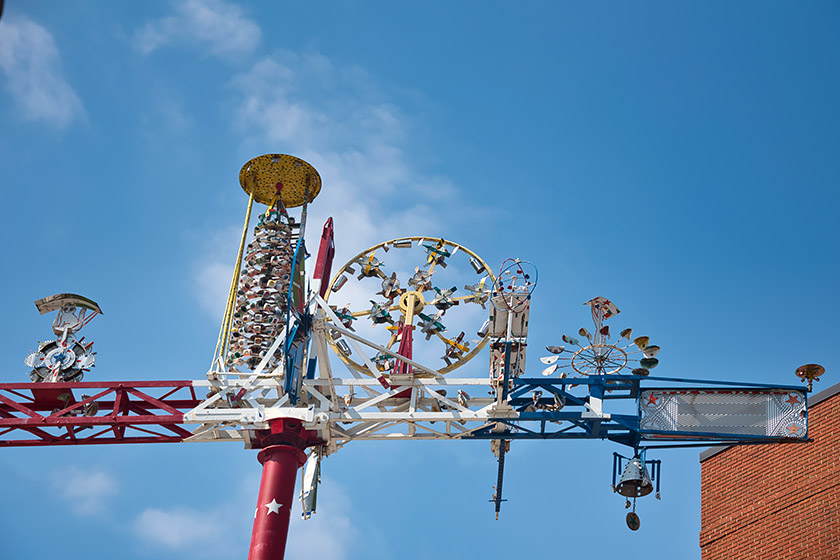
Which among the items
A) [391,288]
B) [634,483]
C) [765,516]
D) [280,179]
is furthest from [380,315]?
[765,516]

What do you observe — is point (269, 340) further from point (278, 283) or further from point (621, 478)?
point (621, 478)

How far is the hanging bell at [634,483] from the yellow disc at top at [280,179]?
31.9ft

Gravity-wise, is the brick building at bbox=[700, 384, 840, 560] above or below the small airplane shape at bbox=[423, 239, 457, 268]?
below

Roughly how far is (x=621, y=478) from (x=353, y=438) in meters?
5.36

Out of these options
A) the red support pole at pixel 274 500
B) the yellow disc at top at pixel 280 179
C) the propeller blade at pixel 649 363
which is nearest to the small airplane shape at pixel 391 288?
the yellow disc at top at pixel 280 179

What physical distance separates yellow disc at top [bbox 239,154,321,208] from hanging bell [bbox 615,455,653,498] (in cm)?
973

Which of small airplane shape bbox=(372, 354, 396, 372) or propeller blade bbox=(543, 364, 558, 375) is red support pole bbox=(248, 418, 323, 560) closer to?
small airplane shape bbox=(372, 354, 396, 372)

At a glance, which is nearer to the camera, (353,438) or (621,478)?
(621,478)

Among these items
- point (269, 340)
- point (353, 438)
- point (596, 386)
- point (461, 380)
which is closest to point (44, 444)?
point (269, 340)

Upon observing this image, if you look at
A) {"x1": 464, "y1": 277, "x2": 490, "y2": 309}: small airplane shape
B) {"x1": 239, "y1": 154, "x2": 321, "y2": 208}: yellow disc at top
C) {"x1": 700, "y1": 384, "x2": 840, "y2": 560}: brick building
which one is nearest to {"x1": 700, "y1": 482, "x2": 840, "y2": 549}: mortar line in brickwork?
{"x1": 700, "y1": 384, "x2": 840, "y2": 560}: brick building

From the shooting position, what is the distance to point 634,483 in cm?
1822

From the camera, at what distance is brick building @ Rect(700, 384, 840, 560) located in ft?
67.8

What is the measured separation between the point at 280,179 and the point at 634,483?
10730 mm

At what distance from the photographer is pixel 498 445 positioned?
20.2m
